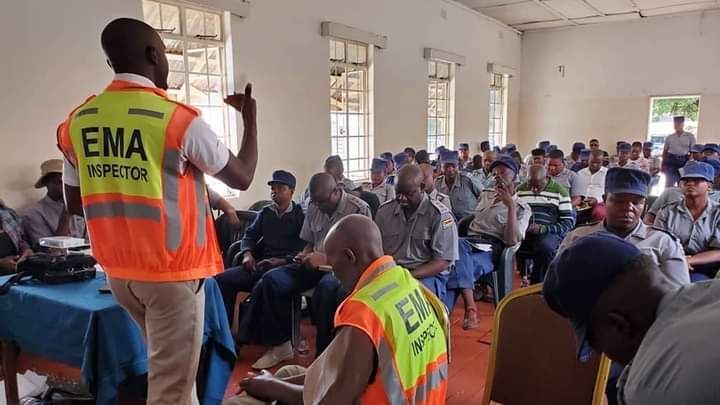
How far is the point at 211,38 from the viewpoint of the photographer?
16.2 ft

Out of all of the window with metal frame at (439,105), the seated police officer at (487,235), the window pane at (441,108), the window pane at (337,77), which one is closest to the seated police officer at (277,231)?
the seated police officer at (487,235)

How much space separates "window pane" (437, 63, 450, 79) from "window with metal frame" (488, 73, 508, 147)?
79.8 inches

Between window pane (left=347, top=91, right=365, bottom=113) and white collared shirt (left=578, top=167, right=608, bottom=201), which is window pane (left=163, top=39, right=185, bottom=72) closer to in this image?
window pane (left=347, top=91, right=365, bottom=113)

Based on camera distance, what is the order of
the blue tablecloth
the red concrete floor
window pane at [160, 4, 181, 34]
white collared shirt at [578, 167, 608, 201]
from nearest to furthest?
the blue tablecloth, the red concrete floor, window pane at [160, 4, 181, 34], white collared shirt at [578, 167, 608, 201]

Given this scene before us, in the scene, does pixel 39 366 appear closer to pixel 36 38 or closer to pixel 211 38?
pixel 36 38

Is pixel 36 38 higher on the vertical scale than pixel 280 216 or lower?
higher

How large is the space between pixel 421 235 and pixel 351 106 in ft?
13.5

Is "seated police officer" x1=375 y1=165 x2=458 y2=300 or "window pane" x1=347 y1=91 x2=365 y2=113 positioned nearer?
"seated police officer" x1=375 y1=165 x2=458 y2=300

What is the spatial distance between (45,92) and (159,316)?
3.01 m

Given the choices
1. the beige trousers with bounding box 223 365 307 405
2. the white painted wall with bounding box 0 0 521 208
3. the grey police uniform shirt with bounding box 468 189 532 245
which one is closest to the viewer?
→ the beige trousers with bounding box 223 365 307 405

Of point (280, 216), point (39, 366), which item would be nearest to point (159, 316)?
point (39, 366)

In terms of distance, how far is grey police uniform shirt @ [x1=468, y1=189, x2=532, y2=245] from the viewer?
3775 mm

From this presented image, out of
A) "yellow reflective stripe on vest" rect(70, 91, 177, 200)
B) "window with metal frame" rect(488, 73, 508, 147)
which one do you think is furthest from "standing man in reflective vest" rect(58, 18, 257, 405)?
"window with metal frame" rect(488, 73, 508, 147)

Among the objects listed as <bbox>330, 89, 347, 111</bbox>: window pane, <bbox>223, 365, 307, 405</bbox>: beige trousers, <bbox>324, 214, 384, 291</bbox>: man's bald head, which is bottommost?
<bbox>223, 365, 307, 405</bbox>: beige trousers
